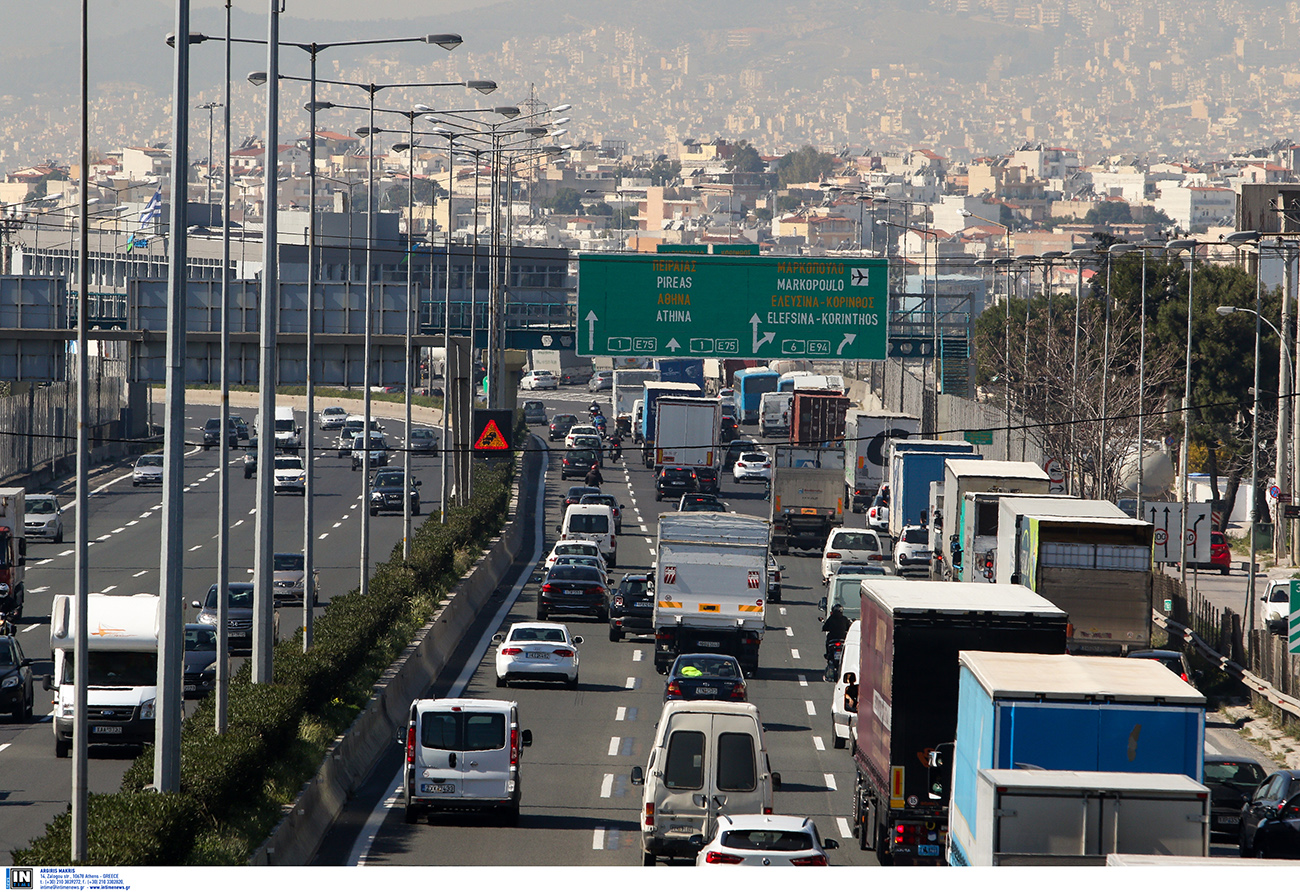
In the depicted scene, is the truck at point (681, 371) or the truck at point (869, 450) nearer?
the truck at point (869, 450)

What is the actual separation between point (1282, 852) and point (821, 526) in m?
39.7

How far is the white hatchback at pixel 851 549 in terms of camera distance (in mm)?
54062

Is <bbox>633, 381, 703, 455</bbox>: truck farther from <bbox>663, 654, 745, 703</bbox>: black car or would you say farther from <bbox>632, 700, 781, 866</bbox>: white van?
<bbox>632, 700, 781, 866</bbox>: white van

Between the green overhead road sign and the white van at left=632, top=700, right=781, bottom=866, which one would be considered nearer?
the white van at left=632, top=700, right=781, bottom=866

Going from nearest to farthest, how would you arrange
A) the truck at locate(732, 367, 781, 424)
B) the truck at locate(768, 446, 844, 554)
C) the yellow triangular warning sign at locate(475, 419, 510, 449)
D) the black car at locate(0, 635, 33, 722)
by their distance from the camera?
the black car at locate(0, 635, 33, 722), the yellow triangular warning sign at locate(475, 419, 510, 449), the truck at locate(768, 446, 844, 554), the truck at locate(732, 367, 781, 424)

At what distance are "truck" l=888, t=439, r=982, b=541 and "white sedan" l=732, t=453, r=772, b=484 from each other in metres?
21.0

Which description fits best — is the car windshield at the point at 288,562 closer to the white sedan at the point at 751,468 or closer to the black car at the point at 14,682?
the black car at the point at 14,682

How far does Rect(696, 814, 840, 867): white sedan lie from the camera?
738 inches

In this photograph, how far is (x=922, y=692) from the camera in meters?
22.0

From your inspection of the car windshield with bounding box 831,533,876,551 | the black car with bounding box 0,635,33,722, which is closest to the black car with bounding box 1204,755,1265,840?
the black car with bounding box 0,635,33,722

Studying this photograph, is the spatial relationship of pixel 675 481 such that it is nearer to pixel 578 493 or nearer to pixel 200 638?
pixel 578 493

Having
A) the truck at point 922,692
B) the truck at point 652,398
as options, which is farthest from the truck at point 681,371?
the truck at point 922,692

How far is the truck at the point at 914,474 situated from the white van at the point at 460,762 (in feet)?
113
